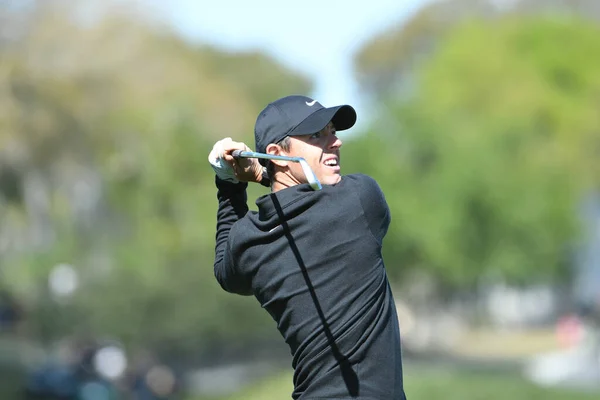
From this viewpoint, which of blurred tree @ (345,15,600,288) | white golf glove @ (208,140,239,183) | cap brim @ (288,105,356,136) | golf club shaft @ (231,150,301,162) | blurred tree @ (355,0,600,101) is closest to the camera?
golf club shaft @ (231,150,301,162)

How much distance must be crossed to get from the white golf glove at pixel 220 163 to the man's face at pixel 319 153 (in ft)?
1.09

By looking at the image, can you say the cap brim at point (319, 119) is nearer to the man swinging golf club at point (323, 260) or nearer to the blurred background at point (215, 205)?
the man swinging golf club at point (323, 260)

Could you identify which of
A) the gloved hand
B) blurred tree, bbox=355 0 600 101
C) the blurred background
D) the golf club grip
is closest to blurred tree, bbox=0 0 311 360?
the blurred background

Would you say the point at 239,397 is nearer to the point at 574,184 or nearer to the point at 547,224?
the point at 547,224

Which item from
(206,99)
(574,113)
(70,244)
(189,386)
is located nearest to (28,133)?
(70,244)

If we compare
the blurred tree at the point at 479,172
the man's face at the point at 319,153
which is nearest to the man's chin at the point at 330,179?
the man's face at the point at 319,153

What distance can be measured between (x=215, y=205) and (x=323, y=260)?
32.4 m

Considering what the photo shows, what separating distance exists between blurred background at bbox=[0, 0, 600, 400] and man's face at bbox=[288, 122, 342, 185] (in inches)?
413

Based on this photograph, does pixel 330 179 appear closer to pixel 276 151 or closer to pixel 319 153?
pixel 319 153

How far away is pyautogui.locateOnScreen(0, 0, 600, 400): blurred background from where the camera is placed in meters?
31.9

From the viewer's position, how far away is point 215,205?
36.6 meters

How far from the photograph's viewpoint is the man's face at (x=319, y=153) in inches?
169

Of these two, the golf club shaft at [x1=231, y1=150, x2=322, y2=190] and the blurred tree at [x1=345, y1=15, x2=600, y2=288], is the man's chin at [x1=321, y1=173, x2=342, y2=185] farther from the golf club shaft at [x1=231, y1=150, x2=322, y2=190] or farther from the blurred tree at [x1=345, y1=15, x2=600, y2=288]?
the blurred tree at [x1=345, y1=15, x2=600, y2=288]

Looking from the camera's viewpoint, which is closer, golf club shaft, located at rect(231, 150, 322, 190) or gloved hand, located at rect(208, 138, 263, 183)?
golf club shaft, located at rect(231, 150, 322, 190)
